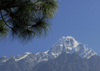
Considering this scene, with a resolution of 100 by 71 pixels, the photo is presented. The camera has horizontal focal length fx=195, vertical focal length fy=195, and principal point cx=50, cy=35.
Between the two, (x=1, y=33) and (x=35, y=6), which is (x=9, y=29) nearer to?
(x=1, y=33)

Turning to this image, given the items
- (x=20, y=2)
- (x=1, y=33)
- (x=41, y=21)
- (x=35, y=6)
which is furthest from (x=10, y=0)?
(x=1, y=33)

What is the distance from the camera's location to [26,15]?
298 cm

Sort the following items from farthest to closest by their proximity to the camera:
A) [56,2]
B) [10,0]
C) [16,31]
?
[16,31] → [56,2] → [10,0]

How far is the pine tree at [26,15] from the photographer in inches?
113

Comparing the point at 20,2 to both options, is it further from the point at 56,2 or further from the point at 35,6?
the point at 56,2

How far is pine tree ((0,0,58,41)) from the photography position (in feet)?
9.46

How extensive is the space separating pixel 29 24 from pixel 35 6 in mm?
356

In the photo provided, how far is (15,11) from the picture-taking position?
303 cm

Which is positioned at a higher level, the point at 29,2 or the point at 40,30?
the point at 29,2

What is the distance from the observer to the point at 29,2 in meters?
2.94

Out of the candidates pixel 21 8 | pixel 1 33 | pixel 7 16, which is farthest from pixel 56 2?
pixel 1 33

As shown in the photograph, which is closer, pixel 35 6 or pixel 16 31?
pixel 35 6

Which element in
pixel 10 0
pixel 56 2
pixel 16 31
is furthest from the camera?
pixel 16 31

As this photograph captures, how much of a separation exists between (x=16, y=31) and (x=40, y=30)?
16.8 inches
